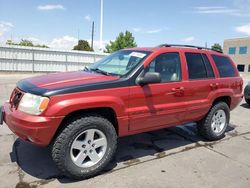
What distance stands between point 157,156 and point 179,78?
1.40 meters

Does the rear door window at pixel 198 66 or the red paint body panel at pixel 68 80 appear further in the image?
the rear door window at pixel 198 66

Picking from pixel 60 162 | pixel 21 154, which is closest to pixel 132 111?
pixel 60 162

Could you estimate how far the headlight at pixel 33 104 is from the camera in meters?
3.13

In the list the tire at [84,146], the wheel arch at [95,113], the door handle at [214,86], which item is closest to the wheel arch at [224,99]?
the door handle at [214,86]

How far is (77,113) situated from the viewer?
3438 mm

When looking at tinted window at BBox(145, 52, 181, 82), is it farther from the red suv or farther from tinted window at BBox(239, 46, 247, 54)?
tinted window at BBox(239, 46, 247, 54)

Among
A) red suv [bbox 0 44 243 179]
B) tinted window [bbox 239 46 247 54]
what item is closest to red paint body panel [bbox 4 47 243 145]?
red suv [bbox 0 44 243 179]

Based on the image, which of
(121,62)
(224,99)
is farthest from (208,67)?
(121,62)

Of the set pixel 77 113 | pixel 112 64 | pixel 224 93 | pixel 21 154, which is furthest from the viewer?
pixel 224 93

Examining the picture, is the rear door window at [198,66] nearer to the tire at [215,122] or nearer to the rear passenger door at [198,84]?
the rear passenger door at [198,84]

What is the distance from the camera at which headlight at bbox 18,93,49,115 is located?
3135 millimetres

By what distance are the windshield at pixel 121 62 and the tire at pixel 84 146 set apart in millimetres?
918

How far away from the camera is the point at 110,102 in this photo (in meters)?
3.54

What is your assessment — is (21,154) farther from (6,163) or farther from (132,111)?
(132,111)
